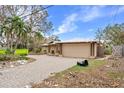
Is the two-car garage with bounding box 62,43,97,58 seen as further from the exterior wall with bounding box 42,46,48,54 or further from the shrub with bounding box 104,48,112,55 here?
the exterior wall with bounding box 42,46,48,54

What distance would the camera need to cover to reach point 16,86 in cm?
357

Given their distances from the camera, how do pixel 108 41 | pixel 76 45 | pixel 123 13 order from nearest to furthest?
pixel 123 13, pixel 76 45, pixel 108 41

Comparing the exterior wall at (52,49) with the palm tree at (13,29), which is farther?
the exterior wall at (52,49)

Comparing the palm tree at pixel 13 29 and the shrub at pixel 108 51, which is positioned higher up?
the palm tree at pixel 13 29

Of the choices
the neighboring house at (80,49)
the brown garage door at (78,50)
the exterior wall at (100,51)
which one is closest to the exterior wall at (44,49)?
the neighboring house at (80,49)

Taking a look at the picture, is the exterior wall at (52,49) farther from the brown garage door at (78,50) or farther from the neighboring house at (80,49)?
the brown garage door at (78,50)

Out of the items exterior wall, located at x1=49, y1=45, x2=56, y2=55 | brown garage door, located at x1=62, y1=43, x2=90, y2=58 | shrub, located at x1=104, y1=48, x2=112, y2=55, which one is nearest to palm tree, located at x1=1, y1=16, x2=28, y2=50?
brown garage door, located at x1=62, y1=43, x2=90, y2=58

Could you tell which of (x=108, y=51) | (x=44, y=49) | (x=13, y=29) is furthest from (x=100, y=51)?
(x=13, y=29)

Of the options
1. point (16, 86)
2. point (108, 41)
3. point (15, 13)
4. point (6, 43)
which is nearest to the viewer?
point (16, 86)

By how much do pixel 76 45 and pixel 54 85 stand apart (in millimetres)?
7416

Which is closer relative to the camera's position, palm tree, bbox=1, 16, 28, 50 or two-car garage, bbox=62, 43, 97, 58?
palm tree, bbox=1, 16, 28, 50
